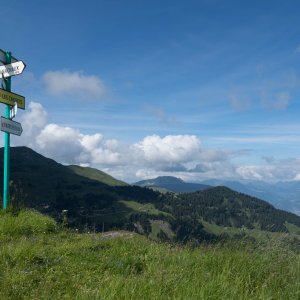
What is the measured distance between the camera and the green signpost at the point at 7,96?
43.1ft

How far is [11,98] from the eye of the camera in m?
13.5

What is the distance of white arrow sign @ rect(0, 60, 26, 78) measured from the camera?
13273 mm

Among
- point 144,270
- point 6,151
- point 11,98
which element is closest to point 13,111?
point 11,98

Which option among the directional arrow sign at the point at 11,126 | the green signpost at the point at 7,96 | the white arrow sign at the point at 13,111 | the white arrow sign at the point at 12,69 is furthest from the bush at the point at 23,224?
the white arrow sign at the point at 12,69

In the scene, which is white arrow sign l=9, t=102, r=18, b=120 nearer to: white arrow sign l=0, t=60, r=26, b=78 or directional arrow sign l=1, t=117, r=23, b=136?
directional arrow sign l=1, t=117, r=23, b=136

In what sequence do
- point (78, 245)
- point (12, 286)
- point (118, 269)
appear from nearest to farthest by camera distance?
1. point (12, 286)
2. point (118, 269)
3. point (78, 245)

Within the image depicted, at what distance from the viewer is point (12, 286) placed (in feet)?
20.1

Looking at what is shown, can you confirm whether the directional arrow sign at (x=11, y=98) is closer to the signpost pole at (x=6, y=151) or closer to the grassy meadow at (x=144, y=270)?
the signpost pole at (x=6, y=151)

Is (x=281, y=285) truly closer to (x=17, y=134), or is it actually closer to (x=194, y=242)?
(x=194, y=242)

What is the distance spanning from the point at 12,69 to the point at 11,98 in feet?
3.19

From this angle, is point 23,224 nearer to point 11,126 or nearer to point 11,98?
point 11,126

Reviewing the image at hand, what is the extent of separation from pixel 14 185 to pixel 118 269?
6763 mm

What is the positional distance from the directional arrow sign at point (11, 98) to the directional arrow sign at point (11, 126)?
612 millimetres

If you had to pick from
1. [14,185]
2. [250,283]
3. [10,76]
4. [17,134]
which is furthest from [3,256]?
[10,76]
